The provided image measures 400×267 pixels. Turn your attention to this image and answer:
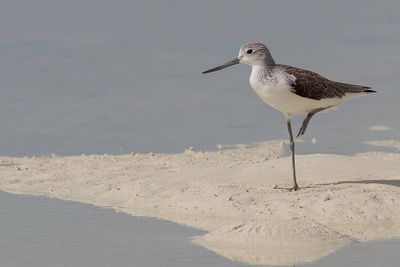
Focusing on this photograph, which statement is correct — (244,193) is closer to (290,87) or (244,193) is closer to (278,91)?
(278,91)

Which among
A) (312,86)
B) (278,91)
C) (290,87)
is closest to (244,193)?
(278,91)

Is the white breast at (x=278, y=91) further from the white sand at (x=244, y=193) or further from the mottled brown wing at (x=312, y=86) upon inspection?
the white sand at (x=244, y=193)

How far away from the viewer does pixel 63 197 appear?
17.4 metres

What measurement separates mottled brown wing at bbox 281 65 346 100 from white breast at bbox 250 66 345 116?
7 centimetres

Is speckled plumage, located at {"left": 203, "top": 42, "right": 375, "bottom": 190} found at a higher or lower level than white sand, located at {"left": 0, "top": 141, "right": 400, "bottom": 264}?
higher

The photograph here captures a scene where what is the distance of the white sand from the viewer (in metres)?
13.7

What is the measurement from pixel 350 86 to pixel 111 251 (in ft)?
18.3

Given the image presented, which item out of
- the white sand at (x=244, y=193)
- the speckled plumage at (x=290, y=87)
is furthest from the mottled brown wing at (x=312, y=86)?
the white sand at (x=244, y=193)

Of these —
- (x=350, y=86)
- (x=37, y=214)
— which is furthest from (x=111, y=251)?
(x=350, y=86)

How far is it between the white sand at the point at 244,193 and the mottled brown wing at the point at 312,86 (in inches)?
53.2

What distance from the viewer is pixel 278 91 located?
1611 centimetres

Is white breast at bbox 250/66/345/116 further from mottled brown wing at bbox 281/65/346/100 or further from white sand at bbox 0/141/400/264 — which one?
white sand at bbox 0/141/400/264

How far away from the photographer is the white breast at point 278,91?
635 inches

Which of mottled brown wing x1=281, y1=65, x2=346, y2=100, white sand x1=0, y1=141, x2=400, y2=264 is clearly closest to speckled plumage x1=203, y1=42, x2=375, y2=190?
mottled brown wing x1=281, y1=65, x2=346, y2=100
